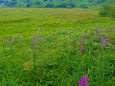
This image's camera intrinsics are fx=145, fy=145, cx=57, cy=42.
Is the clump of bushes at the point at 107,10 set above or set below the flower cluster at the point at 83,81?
above

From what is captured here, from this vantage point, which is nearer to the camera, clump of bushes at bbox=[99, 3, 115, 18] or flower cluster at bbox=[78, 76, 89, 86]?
flower cluster at bbox=[78, 76, 89, 86]

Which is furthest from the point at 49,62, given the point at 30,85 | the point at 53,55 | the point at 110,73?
the point at 110,73

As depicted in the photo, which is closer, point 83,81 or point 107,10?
point 83,81

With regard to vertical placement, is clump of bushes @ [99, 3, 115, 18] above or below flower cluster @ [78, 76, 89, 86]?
above

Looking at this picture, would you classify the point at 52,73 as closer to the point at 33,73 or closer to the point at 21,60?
the point at 33,73

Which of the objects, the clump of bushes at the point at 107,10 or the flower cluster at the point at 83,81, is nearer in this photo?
the flower cluster at the point at 83,81

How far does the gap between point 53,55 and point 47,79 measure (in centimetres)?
105

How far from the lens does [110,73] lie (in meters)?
4.15

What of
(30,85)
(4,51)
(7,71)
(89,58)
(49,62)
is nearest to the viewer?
(30,85)

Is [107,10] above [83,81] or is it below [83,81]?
above

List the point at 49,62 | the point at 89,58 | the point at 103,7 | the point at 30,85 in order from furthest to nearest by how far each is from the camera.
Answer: the point at 103,7
the point at 89,58
the point at 49,62
the point at 30,85

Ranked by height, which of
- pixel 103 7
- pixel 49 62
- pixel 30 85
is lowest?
pixel 30 85

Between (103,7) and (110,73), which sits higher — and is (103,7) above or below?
above

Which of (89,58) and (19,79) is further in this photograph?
(89,58)
